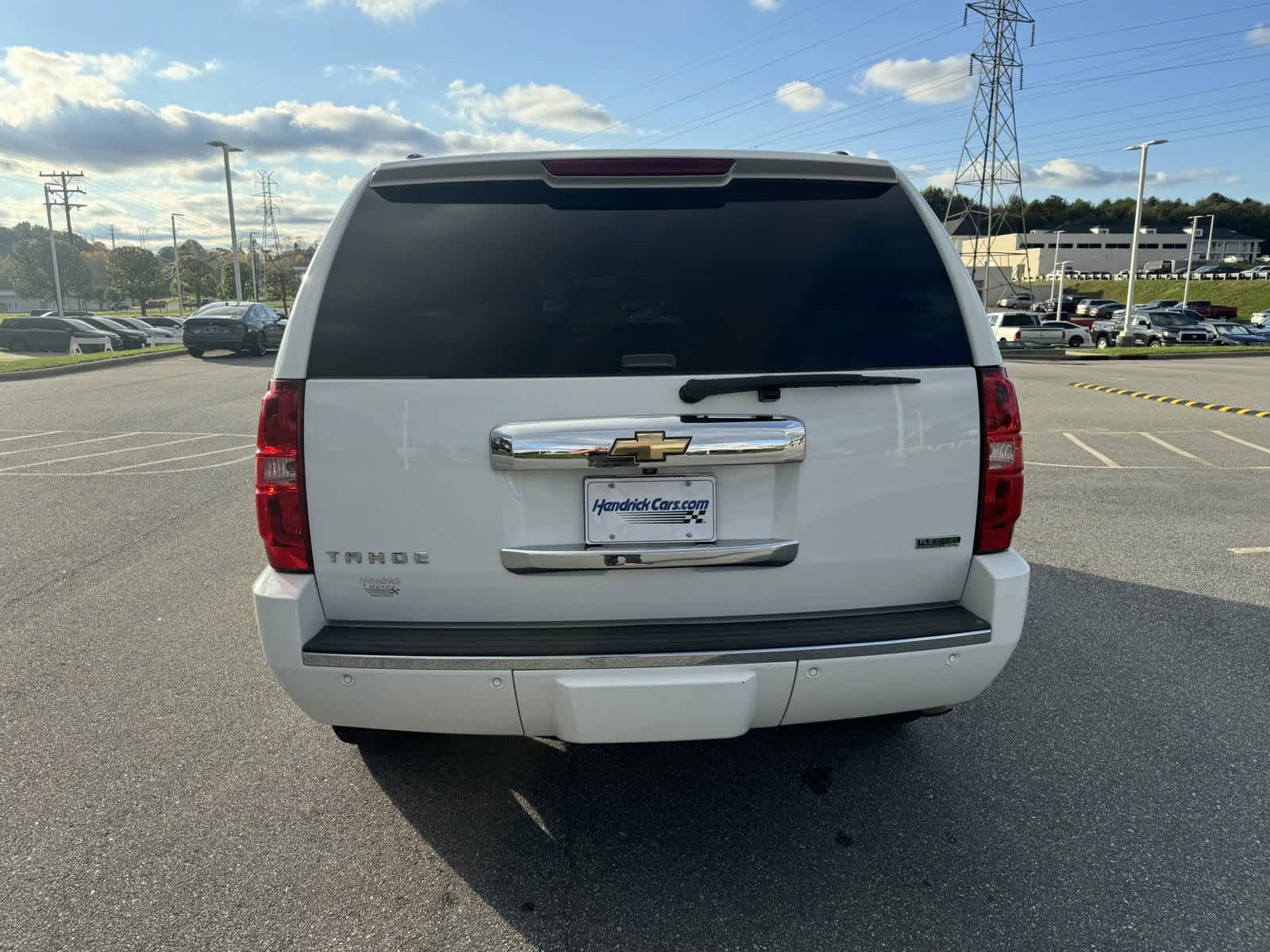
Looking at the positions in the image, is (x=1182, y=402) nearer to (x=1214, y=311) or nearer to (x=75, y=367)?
(x=75, y=367)

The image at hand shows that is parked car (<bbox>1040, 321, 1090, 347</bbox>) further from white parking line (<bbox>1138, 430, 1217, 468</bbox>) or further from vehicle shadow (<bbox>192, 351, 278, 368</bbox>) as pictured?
vehicle shadow (<bbox>192, 351, 278, 368</bbox>)

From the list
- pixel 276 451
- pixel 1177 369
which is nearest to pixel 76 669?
pixel 276 451

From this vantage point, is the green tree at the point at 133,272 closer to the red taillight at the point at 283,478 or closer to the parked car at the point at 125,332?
the parked car at the point at 125,332

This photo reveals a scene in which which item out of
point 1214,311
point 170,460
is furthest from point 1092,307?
point 170,460

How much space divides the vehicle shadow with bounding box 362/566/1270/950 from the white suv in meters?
0.51

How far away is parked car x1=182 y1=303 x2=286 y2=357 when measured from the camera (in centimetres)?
2502

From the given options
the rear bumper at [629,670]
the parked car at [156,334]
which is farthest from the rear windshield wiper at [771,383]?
the parked car at [156,334]

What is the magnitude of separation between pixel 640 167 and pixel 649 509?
1.02 meters

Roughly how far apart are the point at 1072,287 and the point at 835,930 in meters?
109

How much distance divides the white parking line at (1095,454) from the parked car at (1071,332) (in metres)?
26.0

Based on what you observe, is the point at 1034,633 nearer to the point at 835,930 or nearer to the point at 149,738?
the point at 835,930

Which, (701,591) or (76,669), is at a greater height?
(701,591)

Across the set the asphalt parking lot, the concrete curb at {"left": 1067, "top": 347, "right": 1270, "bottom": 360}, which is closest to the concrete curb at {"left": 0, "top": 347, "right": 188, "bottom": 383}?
the asphalt parking lot

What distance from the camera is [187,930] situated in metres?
2.32
